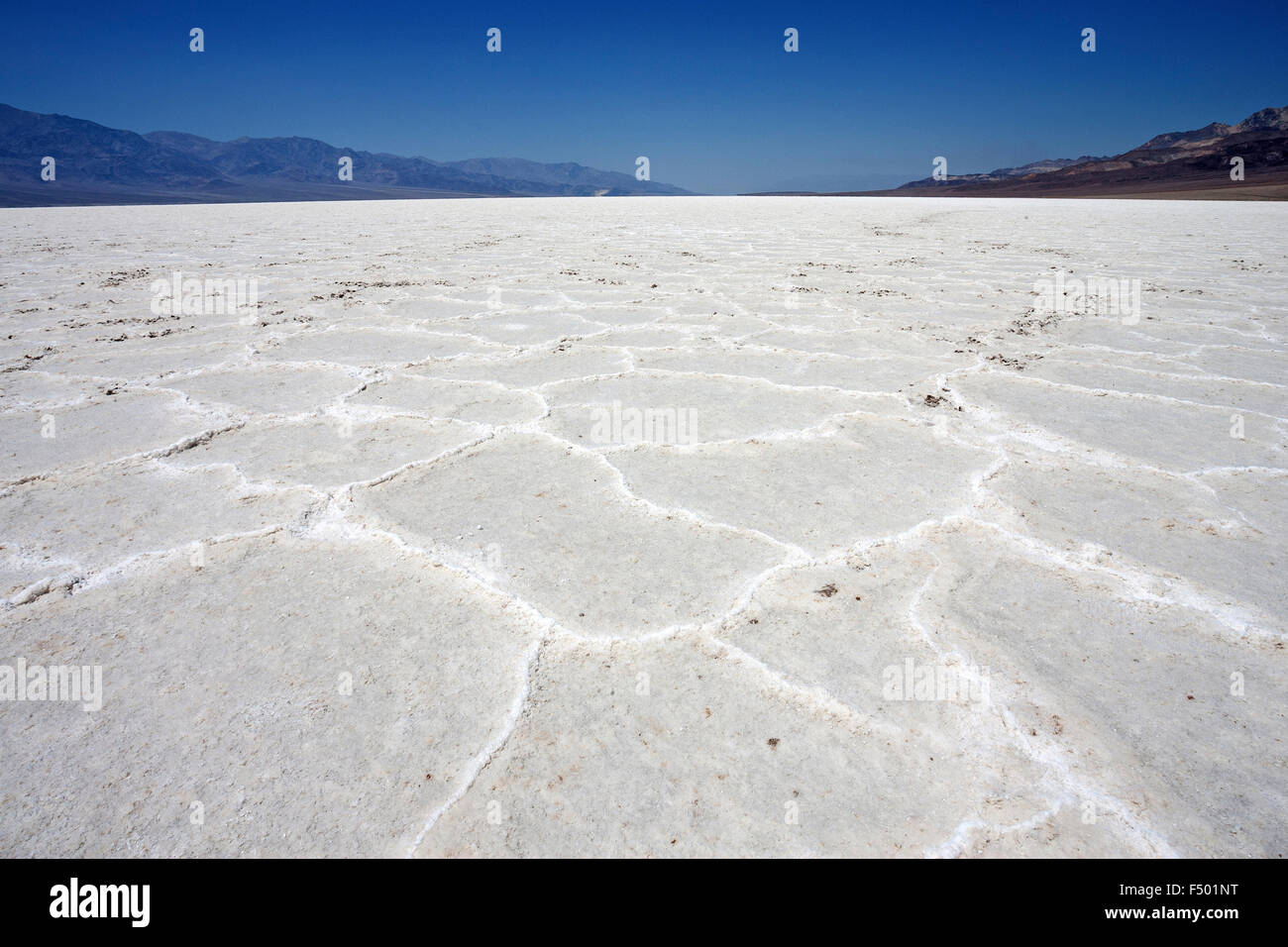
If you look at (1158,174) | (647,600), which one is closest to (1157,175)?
(1158,174)

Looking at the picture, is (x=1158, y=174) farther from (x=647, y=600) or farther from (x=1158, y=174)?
(x=647, y=600)

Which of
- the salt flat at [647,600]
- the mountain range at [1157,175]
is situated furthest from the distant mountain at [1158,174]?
the salt flat at [647,600]

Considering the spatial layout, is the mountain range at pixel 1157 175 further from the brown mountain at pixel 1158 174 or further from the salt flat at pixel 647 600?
the salt flat at pixel 647 600

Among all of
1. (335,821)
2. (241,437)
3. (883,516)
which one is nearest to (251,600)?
(335,821)

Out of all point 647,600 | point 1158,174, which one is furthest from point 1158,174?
point 647,600

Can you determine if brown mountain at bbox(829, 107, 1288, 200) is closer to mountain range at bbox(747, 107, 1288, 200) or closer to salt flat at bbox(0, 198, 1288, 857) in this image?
mountain range at bbox(747, 107, 1288, 200)

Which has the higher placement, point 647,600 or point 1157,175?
point 1157,175

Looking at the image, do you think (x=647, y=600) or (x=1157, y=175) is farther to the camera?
(x=1157, y=175)

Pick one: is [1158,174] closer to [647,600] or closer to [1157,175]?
[1157,175]
